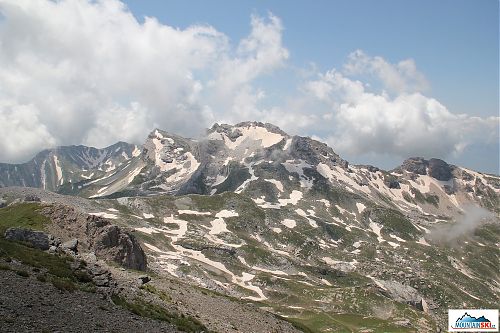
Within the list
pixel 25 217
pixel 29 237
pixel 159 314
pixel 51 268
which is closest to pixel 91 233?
pixel 25 217

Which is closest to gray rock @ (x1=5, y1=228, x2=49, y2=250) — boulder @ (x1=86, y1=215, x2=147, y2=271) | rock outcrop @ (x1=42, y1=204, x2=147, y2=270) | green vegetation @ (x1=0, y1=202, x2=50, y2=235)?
green vegetation @ (x1=0, y1=202, x2=50, y2=235)

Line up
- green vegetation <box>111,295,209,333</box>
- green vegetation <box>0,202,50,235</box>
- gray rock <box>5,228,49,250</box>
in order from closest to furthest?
1. green vegetation <box>111,295,209,333</box>
2. gray rock <box>5,228,49,250</box>
3. green vegetation <box>0,202,50,235</box>

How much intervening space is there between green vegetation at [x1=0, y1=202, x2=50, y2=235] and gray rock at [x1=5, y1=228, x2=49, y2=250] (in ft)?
51.6

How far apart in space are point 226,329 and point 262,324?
10307 millimetres

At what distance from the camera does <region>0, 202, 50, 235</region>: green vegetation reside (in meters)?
64.7

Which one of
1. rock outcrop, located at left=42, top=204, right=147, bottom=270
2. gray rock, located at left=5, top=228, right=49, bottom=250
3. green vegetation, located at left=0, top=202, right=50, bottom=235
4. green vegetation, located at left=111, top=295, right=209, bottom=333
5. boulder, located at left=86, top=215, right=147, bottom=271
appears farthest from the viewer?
boulder, located at left=86, top=215, right=147, bottom=271

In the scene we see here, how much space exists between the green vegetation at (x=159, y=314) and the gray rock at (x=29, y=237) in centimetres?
1485

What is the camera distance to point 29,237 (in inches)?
1850

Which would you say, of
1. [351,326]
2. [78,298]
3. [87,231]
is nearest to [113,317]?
[78,298]

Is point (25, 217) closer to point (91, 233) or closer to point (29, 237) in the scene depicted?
point (91, 233)

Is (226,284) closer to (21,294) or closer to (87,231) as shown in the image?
(87,231)

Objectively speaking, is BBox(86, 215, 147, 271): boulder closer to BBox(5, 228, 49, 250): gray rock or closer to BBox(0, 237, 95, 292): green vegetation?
BBox(5, 228, 49, 250): gray rock

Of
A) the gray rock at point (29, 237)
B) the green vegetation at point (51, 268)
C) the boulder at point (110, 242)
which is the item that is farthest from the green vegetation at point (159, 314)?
the boulder at point (110, 242)

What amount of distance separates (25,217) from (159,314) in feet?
134
